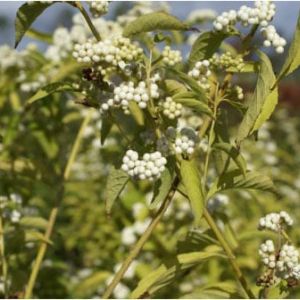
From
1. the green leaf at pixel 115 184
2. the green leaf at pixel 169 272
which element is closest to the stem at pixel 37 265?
the green leaf at pixel 169 272

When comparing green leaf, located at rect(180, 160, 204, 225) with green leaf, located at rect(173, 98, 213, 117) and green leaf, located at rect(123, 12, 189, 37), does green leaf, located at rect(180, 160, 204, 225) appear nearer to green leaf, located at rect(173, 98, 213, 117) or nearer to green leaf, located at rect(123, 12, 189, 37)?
green leaf, located at rect(173, 98, 213, 117)

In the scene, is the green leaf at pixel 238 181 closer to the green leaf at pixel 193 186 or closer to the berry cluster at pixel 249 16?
the green leaf at pixel 193 186

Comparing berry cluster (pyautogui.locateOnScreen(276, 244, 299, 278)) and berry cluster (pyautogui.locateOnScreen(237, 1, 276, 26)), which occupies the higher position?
berry cluster (pyautogui.locateOnScreen(237, 1, 276, 26))

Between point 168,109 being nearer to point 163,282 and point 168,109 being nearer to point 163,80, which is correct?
point 163,80

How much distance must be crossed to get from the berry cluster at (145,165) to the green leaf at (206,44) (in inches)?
9.5

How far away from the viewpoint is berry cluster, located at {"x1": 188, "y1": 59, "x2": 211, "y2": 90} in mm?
1270

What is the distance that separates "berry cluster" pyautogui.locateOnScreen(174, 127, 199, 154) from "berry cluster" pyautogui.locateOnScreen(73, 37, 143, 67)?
0.17 metres

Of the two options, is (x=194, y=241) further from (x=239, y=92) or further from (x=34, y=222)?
(x=34, y=222)

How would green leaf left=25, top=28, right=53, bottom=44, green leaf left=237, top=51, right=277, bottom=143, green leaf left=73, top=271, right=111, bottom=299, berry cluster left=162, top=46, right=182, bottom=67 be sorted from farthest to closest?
green leaf left=73, top=271, right=111, bottom=299 → green leaf left=25, top=28, right=53, bottom=44 → berry cluster left=162, top=46, right=182, bottom=67 → green leaf left=237, top=51, right=277, bottom=143

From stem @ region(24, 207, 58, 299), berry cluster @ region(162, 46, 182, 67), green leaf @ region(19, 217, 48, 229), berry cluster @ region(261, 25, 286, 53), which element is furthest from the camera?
green leaf @ region(19, 217, 48, 229)

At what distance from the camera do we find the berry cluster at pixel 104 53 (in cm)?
121

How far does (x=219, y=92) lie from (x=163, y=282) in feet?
1.34

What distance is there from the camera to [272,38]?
126cm

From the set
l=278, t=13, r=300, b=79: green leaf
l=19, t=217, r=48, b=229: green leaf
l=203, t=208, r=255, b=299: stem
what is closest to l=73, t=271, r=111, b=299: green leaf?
l=19, t=217, r=48, b=229: green leaf
